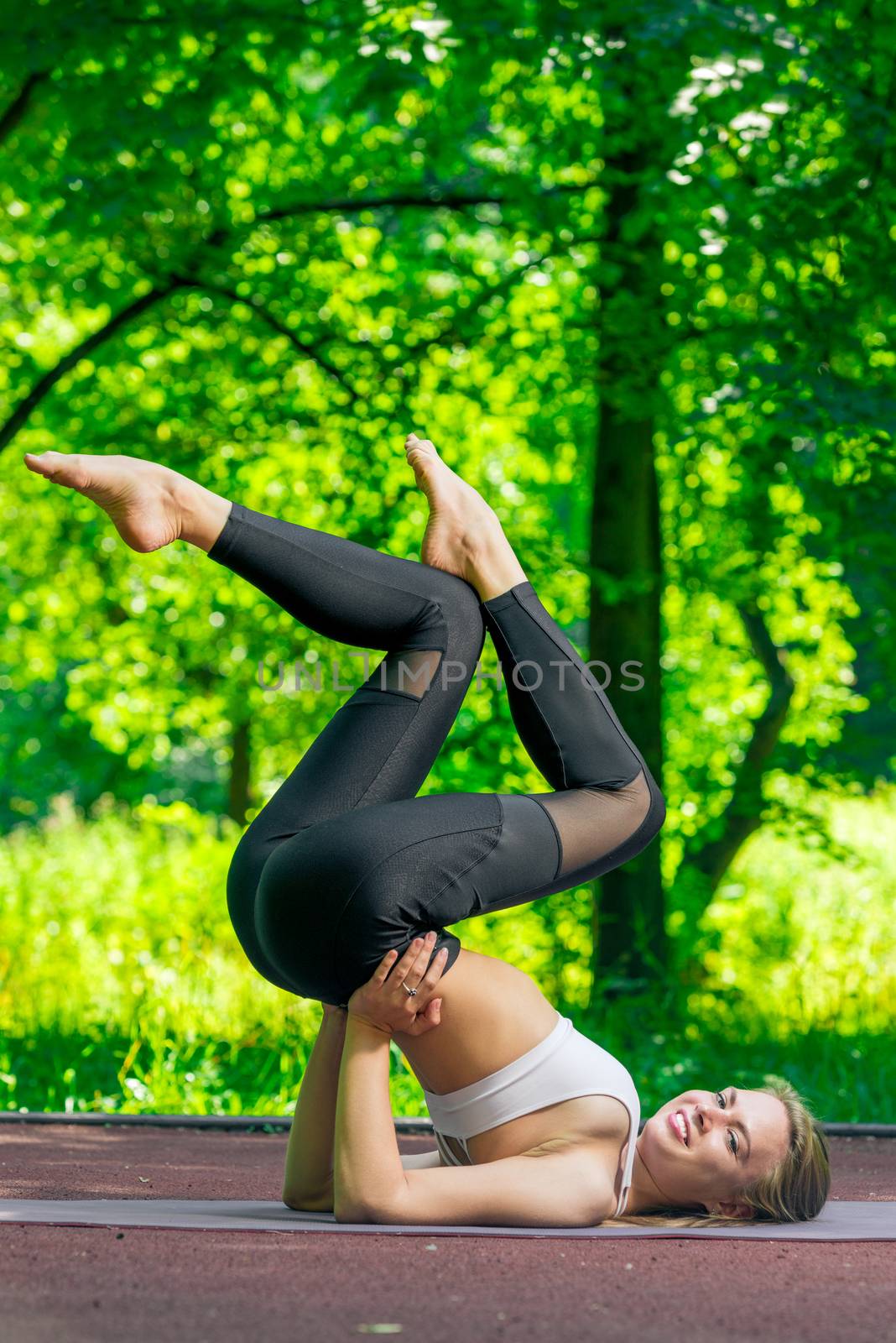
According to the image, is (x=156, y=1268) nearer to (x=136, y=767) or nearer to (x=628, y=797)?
(x=628, y=797)

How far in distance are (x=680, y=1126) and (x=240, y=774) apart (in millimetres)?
11466

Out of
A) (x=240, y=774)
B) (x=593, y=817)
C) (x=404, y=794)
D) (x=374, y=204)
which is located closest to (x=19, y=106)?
(x=374, y=204)

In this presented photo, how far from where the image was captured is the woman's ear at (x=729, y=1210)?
3.17 meters

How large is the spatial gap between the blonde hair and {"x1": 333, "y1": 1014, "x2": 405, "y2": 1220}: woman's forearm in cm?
61

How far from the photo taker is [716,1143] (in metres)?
3.07

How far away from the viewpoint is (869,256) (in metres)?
6.41

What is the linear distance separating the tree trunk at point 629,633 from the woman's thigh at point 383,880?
411 centimetres

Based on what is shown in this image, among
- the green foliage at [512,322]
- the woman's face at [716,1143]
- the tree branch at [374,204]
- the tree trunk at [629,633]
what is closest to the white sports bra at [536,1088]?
the woman's face at [716,1143]

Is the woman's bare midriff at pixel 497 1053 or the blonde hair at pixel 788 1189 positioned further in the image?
the blonde hair at pixel 788 1189

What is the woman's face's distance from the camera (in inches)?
121

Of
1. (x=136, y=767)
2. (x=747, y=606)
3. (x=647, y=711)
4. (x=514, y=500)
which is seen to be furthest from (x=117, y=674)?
(x=647, y=711)

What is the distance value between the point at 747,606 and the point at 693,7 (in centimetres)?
457

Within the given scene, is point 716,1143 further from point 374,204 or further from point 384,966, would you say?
point 374,204

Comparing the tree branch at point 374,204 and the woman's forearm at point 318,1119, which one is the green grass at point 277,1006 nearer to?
the woman's forearm at point 318,1119
